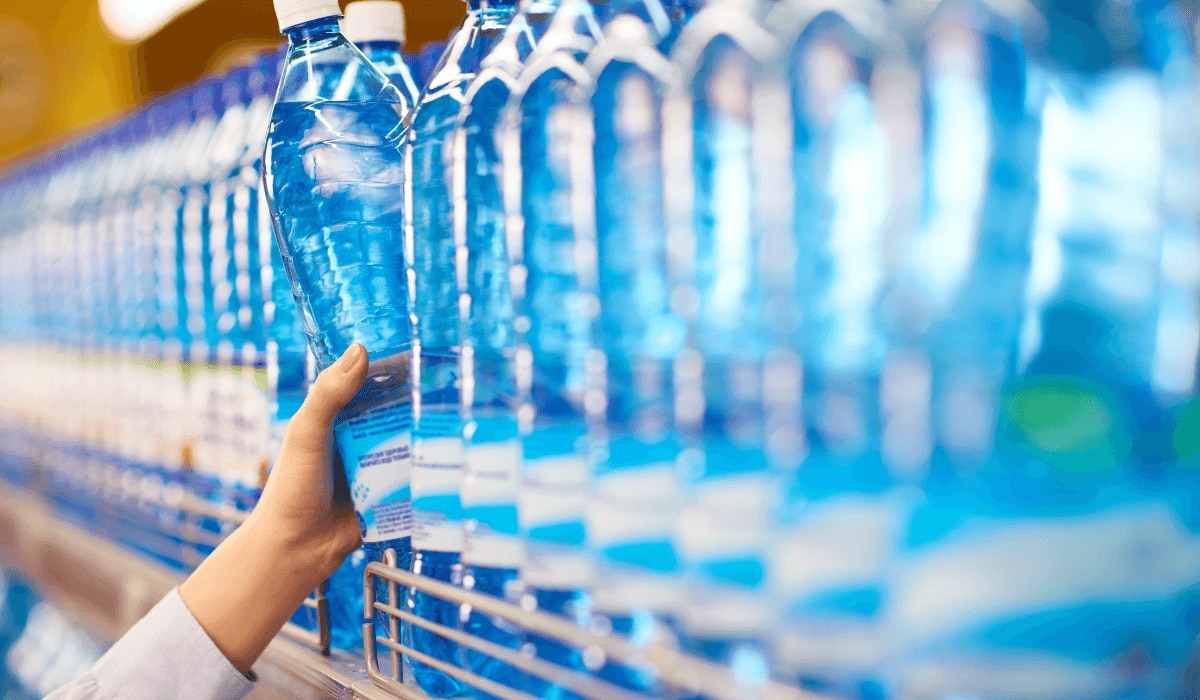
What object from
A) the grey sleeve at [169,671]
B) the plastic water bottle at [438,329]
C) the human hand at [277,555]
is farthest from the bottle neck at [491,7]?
the grey sleeve at [169,671]

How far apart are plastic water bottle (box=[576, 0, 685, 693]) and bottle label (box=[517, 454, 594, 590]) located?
0.04 feet

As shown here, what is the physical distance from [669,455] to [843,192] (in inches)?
7.0

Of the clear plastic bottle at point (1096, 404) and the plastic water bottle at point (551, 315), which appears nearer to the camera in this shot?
the clear plastic bottle at point (1096, 404)

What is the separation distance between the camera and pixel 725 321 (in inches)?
20.8

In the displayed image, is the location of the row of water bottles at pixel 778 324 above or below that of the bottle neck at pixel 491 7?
below

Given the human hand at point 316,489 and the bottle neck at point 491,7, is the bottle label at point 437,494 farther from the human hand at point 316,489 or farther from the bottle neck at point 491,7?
the bottle neck at point 491,7

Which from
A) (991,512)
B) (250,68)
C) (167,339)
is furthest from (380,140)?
(167,339)

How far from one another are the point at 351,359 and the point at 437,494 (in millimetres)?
125

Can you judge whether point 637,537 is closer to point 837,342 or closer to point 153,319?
point 837,342

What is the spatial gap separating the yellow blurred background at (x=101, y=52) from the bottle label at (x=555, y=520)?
3.13 feet

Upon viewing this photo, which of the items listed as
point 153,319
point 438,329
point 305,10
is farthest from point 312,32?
point 153,319

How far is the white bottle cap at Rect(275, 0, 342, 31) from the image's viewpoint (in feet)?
2.44

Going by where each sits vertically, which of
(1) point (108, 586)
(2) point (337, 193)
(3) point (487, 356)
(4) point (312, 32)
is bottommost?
(1) point (108, 586)

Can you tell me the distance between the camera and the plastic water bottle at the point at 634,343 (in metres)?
0.54
